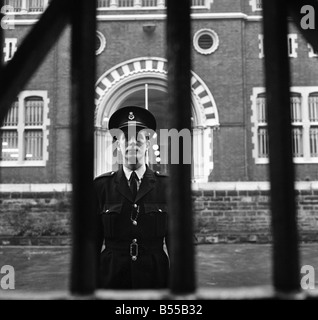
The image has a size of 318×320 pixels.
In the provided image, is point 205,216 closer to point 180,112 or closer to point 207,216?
point 207,216

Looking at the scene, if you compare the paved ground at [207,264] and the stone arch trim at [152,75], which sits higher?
the stone arch trim at [152,75]

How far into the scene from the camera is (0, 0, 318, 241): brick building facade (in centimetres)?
1134

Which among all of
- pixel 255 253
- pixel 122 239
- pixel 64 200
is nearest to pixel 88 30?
pixel 122 239

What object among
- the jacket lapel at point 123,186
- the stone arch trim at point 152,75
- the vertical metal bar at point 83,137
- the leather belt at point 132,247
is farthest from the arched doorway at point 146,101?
the vertical metal bar at point 83,137

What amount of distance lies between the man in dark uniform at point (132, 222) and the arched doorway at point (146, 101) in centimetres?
887

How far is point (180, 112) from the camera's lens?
73 centimetres

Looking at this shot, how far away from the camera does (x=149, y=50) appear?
11.6m

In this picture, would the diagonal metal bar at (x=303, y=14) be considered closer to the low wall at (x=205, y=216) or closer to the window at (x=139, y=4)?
the low wall at (x=205, y=216)

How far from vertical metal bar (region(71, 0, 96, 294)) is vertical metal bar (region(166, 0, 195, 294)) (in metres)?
0.13

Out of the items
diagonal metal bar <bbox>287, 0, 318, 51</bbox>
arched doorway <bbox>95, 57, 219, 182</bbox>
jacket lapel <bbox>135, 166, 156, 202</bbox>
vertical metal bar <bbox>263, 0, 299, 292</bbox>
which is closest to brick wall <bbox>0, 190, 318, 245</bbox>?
arched doorway <bbox>95, 57, 219, 182</bbox>

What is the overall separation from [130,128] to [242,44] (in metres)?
10.0

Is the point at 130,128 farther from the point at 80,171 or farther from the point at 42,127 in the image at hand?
the point at 42,127

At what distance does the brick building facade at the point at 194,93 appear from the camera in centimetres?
1134

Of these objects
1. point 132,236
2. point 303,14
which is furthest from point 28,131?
point 303,14
